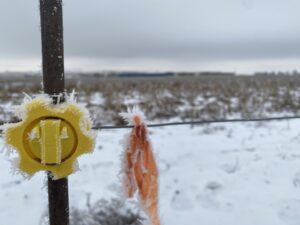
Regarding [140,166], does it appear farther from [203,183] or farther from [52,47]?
[203,183]

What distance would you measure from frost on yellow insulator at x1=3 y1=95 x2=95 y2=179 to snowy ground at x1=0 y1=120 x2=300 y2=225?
2.00 meters

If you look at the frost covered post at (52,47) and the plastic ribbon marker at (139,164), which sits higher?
the frost covered post at (52,47)

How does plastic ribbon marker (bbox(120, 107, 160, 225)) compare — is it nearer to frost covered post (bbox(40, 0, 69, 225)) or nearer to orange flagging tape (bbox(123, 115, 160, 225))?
orange flagging tape (bbox(123, 115, 160, 225))

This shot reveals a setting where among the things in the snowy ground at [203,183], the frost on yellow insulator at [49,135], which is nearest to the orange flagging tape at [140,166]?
the frost on yellow insulator at [49,135]

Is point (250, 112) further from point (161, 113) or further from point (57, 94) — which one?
point (57, 94)

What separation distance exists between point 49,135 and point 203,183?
2.67 metres

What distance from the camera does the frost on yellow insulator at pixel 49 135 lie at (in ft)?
3.81

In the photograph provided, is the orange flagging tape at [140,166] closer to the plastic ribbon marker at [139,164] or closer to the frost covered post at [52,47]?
the plastic ribbon marker at [139,164]

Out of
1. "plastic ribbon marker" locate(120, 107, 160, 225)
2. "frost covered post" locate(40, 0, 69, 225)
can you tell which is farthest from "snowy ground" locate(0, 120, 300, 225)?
"frost covered post" locate(40, 0, 69, 225)

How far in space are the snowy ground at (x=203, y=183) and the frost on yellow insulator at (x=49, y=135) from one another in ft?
6.55

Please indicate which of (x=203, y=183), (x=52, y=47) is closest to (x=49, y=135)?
(x=52, y=47)

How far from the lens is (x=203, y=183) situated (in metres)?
3.66

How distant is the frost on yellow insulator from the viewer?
1161 mm

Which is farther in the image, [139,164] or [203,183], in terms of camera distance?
[203,183]
